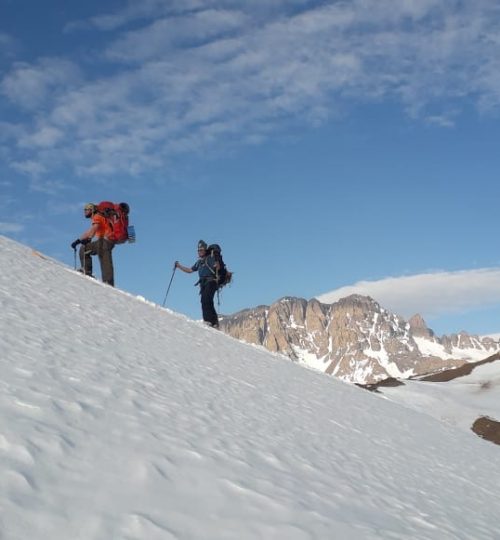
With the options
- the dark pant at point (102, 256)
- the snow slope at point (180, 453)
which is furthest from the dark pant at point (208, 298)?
the snow slope at point (180, 453)

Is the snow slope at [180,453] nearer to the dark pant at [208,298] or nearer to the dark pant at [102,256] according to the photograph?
the dark pant at [102,256]

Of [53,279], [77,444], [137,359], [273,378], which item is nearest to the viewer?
[77,444]

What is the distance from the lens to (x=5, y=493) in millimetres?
3227

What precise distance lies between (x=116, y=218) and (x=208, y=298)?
4.04m

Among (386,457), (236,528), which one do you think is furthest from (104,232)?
(236,528)

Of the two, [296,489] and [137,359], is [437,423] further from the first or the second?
[296,489]

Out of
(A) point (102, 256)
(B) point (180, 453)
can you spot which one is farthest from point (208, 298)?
(B) point (180, 453)

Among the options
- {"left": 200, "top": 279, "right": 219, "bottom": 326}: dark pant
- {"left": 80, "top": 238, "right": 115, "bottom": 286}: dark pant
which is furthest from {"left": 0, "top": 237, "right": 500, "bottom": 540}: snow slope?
{"left": 200, "top": 279, "right": 219, "bottom": 326}: dark pant

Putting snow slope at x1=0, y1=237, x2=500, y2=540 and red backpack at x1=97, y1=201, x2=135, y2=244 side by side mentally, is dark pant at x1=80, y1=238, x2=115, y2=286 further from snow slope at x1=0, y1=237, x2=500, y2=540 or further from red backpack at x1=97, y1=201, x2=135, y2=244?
snow slope at x1=0, y1=237, x2=500, y2=540

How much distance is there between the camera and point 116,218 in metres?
19.6

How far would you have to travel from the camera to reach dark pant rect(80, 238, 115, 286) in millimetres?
19266

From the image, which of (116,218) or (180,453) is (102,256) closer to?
(116,218)

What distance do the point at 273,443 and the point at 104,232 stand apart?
44.9 ft

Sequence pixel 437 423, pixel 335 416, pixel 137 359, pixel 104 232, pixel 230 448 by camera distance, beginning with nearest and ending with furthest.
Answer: pixel 230 448
pixel 137 359
pixel 335 416
pixel 437 423
pixel 104 232
